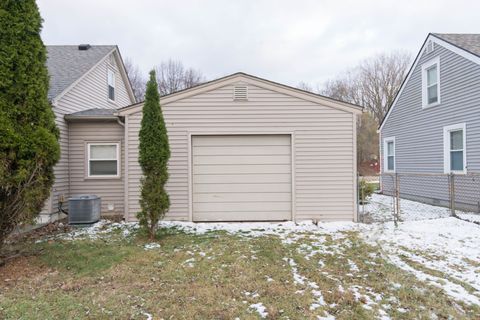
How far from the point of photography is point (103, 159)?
7977 millimetres

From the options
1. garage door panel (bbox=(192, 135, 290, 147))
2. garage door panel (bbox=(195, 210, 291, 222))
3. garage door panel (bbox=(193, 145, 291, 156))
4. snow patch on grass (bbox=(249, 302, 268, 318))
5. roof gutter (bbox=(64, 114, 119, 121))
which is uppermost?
roof gutter (bbox=(64, 114, 119, 121))

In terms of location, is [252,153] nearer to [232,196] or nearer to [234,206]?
[232,196]

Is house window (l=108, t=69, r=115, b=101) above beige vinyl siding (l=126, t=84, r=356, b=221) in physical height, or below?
above

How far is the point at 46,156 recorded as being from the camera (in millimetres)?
4422

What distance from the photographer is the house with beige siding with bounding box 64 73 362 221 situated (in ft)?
→ 22.8

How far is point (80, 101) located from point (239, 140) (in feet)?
18.6

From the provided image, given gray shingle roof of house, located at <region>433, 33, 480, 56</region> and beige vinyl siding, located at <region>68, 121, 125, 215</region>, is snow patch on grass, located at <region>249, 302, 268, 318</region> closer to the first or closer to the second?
beige vinyl siding, located at <region>68, 121, 125, 215</region>

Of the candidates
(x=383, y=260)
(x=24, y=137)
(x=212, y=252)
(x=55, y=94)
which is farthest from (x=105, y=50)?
(x=383, y=260)

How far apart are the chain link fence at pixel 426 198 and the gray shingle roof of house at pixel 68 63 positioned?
9.23 metres

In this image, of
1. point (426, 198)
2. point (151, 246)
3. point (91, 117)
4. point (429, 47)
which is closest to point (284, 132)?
point (151, 246)

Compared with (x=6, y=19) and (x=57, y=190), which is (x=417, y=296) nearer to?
(x=6, y=19)

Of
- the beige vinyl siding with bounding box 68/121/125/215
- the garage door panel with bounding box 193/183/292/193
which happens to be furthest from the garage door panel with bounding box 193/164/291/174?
the beige vinyl siding with bounding box 68/121/125/215

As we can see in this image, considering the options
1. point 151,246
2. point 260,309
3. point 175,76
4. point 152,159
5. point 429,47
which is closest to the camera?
point 260,309

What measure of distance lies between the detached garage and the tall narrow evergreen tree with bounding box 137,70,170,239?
1376mm
